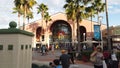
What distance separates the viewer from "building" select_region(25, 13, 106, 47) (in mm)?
83500

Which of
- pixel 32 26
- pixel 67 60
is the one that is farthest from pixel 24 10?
pixel 67 60

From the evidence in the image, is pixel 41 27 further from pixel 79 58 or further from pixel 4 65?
pixel 4 65

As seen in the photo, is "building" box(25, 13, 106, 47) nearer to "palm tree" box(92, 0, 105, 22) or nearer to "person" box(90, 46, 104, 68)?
"palm tree" box(92, 0, 105, 22)

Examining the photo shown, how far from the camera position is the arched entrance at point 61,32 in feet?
283

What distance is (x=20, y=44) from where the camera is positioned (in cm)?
789

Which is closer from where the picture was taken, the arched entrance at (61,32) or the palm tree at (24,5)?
the palm tree at (24,5)

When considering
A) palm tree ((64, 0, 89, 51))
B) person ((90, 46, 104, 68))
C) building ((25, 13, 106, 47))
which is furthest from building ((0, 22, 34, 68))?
building ((25, 13, 106, 47))

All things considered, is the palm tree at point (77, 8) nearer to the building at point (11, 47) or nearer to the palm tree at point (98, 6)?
the palm tree at point (98, 6)

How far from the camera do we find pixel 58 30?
289 ft

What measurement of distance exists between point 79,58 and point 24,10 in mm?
21740

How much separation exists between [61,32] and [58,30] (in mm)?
1396

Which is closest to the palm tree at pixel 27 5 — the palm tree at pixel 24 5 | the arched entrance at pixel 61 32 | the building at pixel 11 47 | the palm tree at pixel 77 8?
the palm tree at pixel 24 5

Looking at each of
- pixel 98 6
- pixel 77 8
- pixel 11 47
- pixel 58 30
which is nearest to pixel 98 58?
pixel 11 47

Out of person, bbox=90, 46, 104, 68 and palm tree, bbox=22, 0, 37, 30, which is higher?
palm tree, bbox=22, 0, 37, 30
